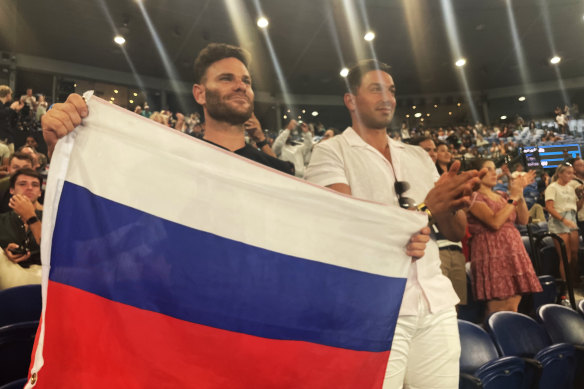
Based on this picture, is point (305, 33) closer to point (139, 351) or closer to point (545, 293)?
point (545, 293)

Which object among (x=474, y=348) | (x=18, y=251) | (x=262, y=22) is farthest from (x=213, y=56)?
(x=262, y=22)

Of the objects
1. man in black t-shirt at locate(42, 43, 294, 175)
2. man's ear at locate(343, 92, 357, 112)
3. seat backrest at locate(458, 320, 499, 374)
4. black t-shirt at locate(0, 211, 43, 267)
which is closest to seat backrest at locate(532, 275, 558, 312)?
seat backrest at locate(458, 320, 499, 374)

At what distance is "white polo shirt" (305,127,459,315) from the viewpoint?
127 cm

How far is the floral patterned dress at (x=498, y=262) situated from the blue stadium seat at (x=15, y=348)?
264 cm

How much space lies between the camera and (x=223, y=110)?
1.36 meters

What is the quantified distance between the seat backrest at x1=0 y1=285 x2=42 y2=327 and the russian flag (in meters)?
1.04

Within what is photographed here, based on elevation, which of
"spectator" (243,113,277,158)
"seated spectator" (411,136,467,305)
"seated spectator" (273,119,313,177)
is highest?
"seated spectator" (273,119,313,177)

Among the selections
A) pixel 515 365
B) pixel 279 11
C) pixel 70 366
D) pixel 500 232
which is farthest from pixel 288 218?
pixel 279 11

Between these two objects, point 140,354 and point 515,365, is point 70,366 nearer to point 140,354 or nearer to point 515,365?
point 140,354

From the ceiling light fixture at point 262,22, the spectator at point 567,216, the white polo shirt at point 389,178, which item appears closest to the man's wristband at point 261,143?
the white polo shirt at point 389,178

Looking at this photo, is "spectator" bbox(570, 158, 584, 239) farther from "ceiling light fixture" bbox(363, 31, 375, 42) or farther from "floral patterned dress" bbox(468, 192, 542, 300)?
"ceiling light fixture" bbox(363, 31, 375, 42)

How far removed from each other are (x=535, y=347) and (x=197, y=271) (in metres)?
2.21

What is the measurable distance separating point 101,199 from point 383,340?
86 cm

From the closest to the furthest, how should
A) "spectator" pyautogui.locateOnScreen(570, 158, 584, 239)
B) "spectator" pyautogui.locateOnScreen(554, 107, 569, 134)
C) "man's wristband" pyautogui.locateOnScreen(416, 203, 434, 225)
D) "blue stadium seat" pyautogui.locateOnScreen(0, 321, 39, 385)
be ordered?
"man's wristband" pyautogui.locateOnScreen(416, 203, 434, 225) → "blue stadium seat" pyautogui.locateOnScreen(0, 321, 39, 385) → "spectator" pyautogui.locateOnScreen(570, 158, 584, 239) → "spectator" pyautogui.locateOnScreen(554, 107, 569, 134)
